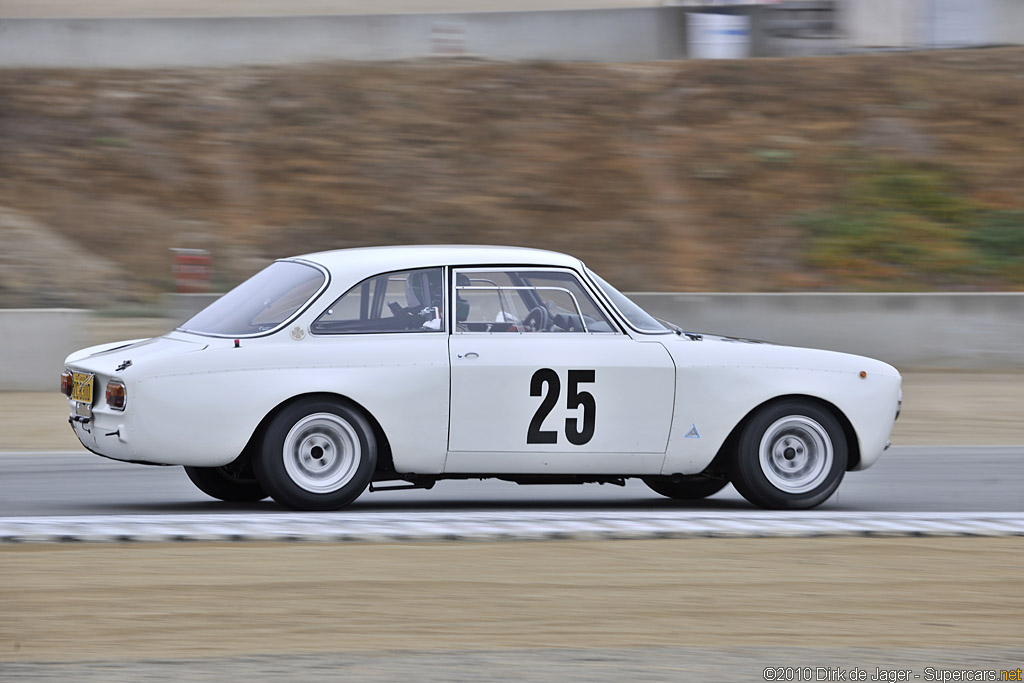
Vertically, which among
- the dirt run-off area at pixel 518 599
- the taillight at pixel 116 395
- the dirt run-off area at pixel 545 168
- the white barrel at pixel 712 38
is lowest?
the dirt run-off area at pixel 518 599

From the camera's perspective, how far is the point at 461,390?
22.9 ft

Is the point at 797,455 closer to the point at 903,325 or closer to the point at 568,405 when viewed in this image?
the point at 568,405

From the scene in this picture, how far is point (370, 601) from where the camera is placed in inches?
206

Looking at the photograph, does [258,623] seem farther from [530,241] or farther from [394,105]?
[394,105]

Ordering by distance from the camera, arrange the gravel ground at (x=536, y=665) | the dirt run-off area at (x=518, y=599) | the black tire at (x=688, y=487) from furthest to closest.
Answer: the black tire at (x=688, y=487), the dirt run-off area at (x=518, y=599), the gravel ground at (x=536, y=665)

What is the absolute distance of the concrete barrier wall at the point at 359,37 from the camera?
24922mm

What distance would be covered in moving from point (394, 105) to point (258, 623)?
19.6 m

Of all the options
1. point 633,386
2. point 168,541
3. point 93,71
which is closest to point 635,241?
point 93,71

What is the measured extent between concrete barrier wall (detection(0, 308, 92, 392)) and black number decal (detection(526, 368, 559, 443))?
7794 millimetres

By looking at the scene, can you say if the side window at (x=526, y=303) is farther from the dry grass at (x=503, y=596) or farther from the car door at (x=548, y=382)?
the dry grass at (x=503, y=596)

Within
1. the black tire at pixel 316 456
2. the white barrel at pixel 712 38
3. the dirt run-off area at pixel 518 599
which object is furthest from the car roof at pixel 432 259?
the white barrel at pixel 712 38

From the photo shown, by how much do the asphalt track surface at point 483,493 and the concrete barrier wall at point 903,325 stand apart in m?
5.55

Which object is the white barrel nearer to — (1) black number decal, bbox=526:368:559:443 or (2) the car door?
(2) the car door

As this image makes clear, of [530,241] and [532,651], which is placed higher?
[530,241]
